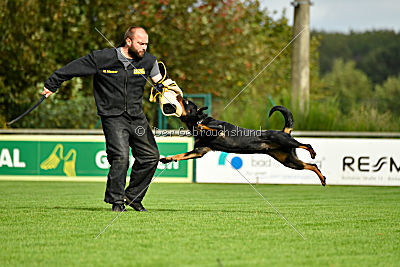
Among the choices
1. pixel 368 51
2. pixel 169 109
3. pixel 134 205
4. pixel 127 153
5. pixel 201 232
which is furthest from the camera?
pixel 368 51

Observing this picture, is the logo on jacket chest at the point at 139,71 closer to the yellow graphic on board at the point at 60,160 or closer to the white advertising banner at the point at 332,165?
the white advertising banner at the point at 332,165

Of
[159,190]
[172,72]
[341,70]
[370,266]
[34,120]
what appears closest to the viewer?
[370,266]

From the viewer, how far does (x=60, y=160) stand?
15.8 m

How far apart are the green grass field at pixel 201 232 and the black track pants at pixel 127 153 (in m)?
0.28

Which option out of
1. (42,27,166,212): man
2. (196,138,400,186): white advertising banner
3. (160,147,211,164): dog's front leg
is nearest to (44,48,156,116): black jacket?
(42,27,166,212): man

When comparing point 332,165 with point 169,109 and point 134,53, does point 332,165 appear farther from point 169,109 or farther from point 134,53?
point 169,109

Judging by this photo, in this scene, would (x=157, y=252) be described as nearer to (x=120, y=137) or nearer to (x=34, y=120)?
(x=120, y=137)

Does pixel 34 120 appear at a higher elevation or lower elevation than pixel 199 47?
lower

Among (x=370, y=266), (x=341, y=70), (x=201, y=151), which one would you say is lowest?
(x=370, y=266)

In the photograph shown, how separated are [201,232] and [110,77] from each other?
240cm

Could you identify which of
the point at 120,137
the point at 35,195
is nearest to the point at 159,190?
the point at 35,195

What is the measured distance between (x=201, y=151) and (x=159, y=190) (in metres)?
6.05

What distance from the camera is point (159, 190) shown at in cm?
1317

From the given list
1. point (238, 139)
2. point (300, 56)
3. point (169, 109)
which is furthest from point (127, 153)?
point (300, 56)
